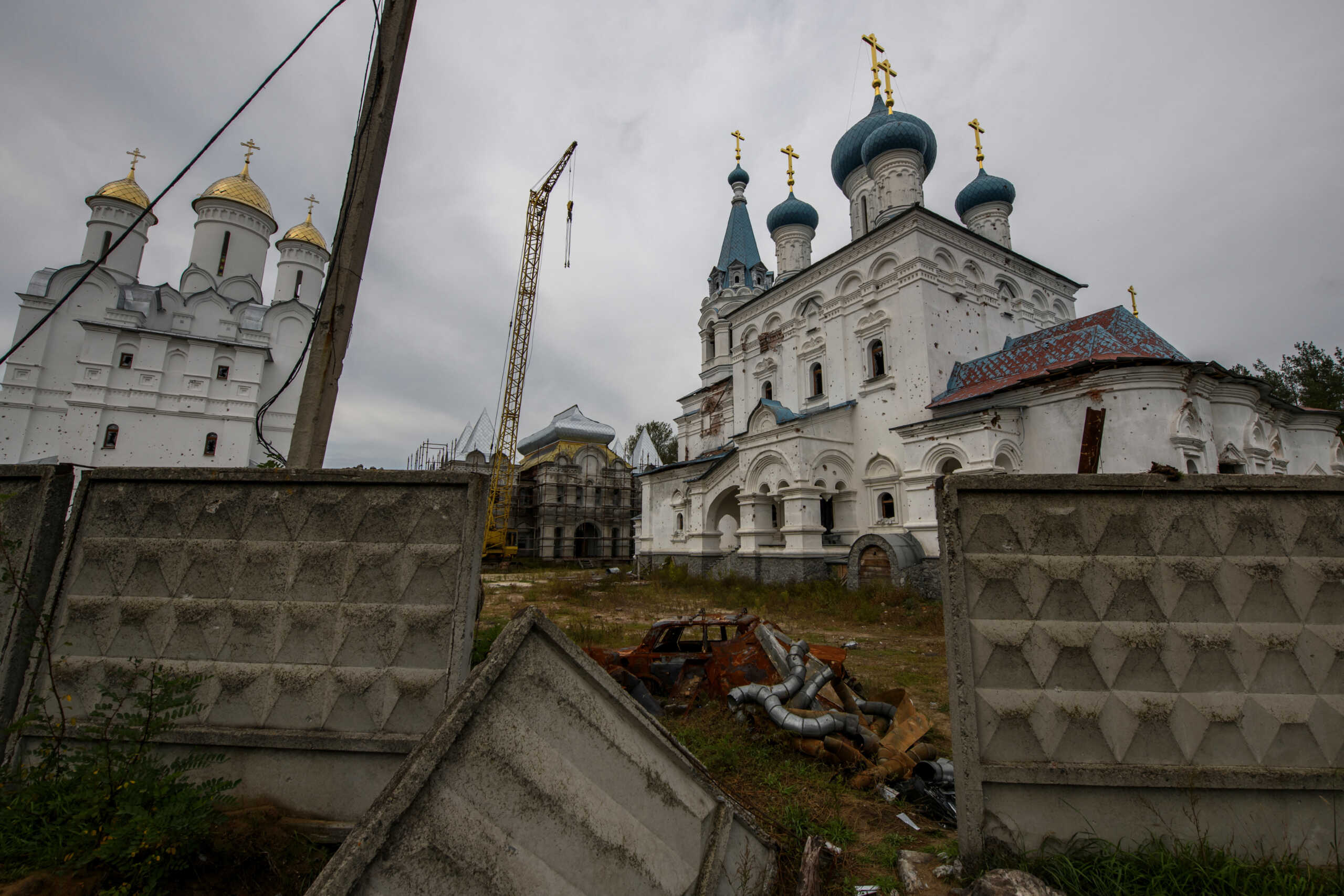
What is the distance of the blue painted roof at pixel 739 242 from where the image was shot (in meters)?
28.9

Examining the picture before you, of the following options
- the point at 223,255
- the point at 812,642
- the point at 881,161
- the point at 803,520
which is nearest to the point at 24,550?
the point at 812,642

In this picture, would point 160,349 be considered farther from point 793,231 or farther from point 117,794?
point 117,794

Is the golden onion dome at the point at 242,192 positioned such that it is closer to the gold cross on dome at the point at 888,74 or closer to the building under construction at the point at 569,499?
the building under construction at the point at 569,499

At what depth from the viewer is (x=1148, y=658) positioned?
2736 mm

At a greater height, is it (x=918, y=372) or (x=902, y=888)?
(x=918, y=372)

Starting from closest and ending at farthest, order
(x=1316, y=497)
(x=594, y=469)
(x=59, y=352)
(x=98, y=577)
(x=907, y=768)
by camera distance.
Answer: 1. (x=1316, y=497)
2. (x=98, y=577)
3. (x=907, y=768)
4. (x=59, y=352)
5. (x=594, y=469)

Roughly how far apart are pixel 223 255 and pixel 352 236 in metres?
35.3

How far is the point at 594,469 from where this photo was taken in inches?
1491

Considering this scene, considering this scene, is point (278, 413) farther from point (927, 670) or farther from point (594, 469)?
point (927, 670)

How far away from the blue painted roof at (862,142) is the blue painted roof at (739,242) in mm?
8183

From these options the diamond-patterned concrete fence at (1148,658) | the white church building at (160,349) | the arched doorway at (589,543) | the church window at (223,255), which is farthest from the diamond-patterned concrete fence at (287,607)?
the church window at (223,255)

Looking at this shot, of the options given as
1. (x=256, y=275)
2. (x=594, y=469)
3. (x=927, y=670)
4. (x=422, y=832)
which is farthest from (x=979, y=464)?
(x=256, y=275)

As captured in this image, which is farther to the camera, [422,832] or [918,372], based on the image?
[918,372]

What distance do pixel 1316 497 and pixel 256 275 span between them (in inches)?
1570
